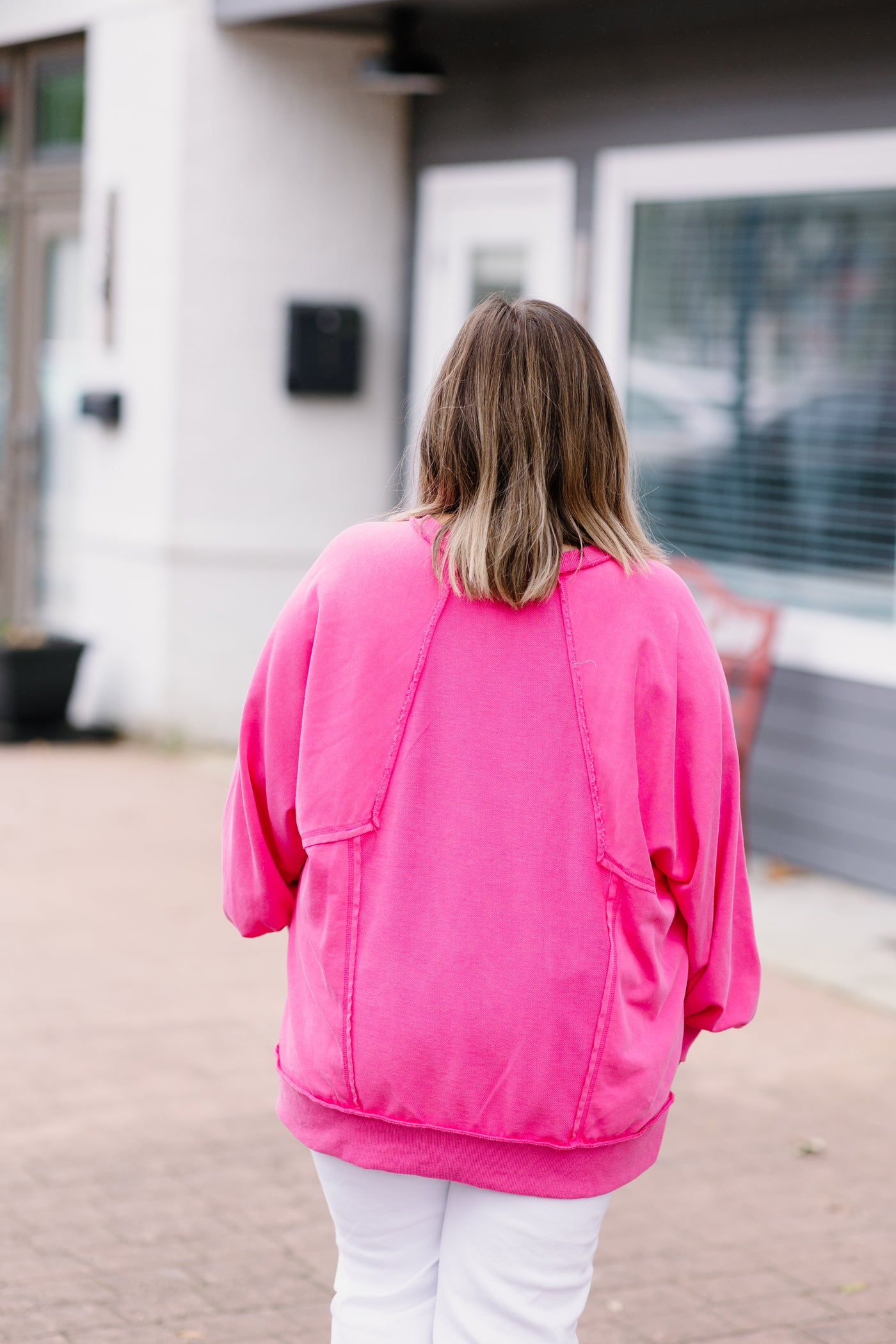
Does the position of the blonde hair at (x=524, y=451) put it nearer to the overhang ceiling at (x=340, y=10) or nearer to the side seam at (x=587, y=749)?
the side seam at (x=587, y=749)

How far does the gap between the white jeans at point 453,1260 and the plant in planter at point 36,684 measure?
23.3ft

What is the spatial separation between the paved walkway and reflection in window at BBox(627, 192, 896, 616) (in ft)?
7.26

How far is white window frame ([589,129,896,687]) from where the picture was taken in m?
6.70

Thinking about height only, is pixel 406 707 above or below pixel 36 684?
above

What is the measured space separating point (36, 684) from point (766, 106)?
4441 millimetres

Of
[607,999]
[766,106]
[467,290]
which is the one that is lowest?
[607,999]

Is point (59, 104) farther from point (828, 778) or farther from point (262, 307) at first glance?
point (828, 778)

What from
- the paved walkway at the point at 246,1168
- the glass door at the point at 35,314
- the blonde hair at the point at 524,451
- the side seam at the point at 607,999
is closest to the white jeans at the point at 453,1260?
the side seam at the point at 607,999

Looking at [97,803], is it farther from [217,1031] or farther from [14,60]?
[14,60]

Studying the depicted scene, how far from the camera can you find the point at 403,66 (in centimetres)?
835

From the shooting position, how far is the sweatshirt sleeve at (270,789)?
2.06 meters

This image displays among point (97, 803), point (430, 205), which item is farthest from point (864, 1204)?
point (430, 205)

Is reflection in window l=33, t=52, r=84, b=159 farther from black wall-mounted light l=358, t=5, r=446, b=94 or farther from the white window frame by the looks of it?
the white window frame

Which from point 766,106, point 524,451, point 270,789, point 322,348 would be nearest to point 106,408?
point 322,348
